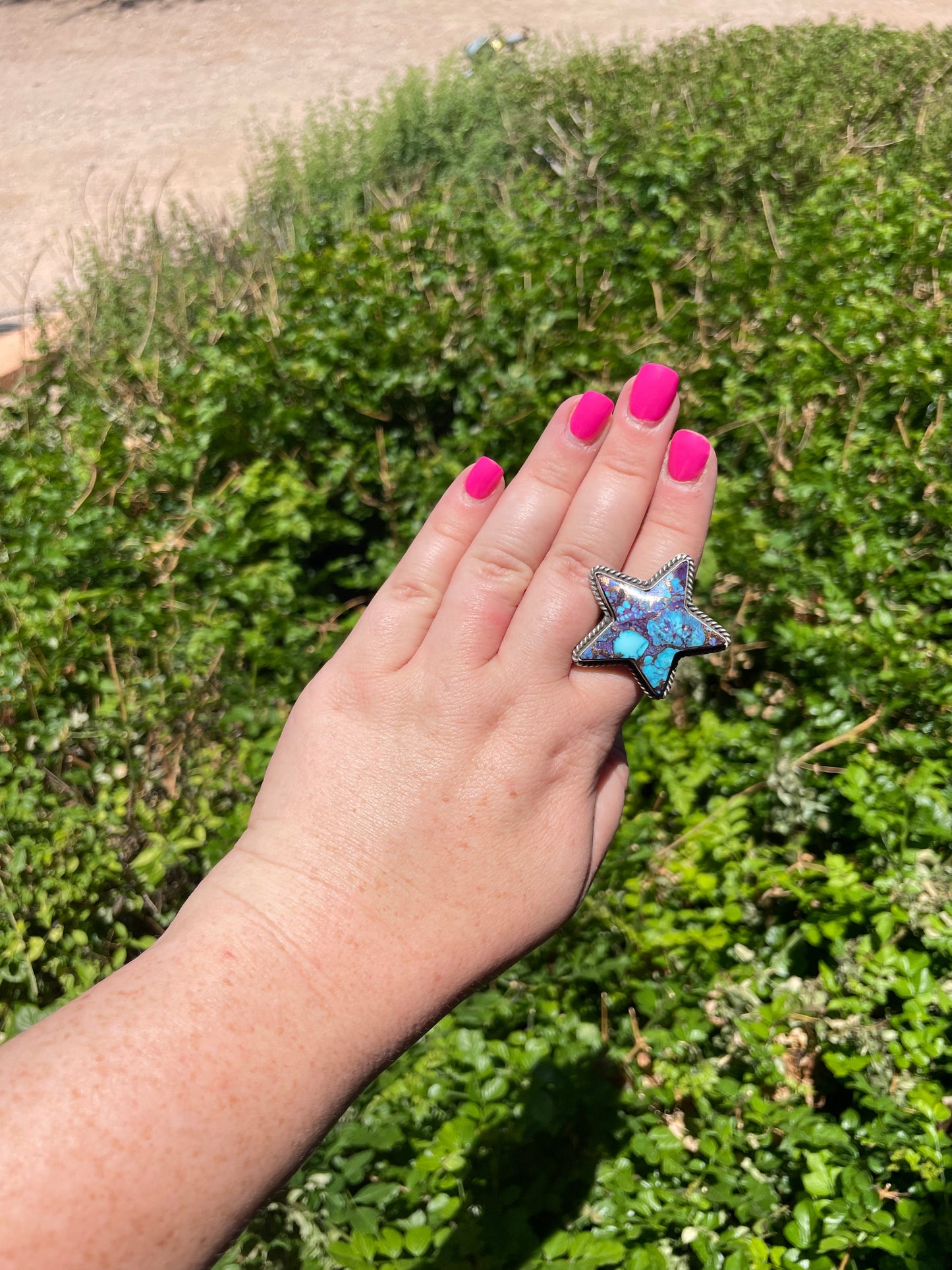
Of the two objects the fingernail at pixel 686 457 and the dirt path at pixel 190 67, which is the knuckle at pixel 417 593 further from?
the dirt path at pixel 190 67

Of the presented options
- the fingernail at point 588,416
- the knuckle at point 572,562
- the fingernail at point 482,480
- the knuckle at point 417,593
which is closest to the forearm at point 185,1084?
the knuckle at point 417,593

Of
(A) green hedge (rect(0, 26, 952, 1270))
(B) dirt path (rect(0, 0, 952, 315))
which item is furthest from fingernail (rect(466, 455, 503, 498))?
(B) dirt path (rect(0, 0, 952, 315))

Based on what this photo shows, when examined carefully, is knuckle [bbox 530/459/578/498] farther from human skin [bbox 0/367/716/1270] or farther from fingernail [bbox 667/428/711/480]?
fingernail [bbox 667/428/711/480]

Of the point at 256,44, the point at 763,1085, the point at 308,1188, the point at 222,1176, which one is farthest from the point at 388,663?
the point at 256,44

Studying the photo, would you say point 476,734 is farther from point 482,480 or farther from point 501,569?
point 482,480

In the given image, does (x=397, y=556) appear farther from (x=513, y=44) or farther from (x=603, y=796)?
(x=513, y=44)

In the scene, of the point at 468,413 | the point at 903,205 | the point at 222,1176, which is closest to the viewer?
the point at 222,1176

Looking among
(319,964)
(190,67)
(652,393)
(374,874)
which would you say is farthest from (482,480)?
(190,67)
